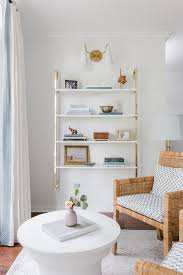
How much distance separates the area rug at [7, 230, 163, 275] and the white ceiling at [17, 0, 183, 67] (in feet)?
8.22

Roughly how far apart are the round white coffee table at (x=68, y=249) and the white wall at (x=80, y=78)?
6.48 ft

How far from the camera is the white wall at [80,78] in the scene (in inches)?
151

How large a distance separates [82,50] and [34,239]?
2.76m

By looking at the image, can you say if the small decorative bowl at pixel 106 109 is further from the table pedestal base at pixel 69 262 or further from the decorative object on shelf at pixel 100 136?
the table pedestal base at pixel 69 262

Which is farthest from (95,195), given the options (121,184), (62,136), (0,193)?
(0,193)

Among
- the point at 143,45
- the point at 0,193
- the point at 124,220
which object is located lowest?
the point at 124,220

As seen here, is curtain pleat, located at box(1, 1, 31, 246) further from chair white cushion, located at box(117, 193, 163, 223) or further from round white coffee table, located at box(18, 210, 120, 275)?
chair white cushion, located at box(117, 193, 163, 223)

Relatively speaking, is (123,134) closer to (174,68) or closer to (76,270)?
(76,270)

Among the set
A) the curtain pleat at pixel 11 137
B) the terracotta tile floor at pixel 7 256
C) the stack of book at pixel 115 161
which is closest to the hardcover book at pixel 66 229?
the terracotta tile floor at pixel 7 256

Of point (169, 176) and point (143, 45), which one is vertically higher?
point (143, 45)

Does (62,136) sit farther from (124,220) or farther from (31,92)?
(124,220)

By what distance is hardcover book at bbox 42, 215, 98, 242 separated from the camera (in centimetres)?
174

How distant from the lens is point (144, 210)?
2.37m

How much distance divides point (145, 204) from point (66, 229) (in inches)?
35.3
